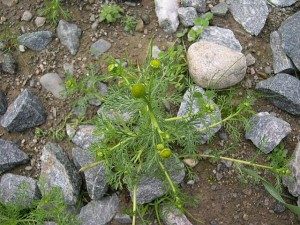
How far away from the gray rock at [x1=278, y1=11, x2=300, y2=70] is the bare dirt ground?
106 millimetres

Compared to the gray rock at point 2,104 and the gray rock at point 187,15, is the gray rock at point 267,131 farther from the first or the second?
the gray rock at point 2,104

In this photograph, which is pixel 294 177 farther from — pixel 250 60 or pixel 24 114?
pixel 24 114

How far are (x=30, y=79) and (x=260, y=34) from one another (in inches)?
63.8

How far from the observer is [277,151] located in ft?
11.0

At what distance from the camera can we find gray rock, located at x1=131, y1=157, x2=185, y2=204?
322 cm

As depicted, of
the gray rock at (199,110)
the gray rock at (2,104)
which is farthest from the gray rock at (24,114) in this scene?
the gray rock at (199,110)

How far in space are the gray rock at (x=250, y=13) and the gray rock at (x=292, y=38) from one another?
0.51ft

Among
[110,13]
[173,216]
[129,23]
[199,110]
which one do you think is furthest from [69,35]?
[173,216]

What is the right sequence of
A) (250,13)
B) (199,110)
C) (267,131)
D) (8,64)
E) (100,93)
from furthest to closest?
(250,13) → (8,64) → (100,93) → (267,131) → (199,110)

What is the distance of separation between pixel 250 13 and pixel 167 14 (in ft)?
1.92

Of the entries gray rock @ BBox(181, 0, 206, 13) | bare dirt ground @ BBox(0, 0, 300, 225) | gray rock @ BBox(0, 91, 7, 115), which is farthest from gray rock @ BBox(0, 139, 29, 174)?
gray rock @ BBox(181, 0, 206, 13)

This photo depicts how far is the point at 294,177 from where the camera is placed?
324 cm

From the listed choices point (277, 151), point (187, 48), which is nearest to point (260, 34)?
point (187, 48)

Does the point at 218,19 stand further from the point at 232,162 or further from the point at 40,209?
the point at 40,209
